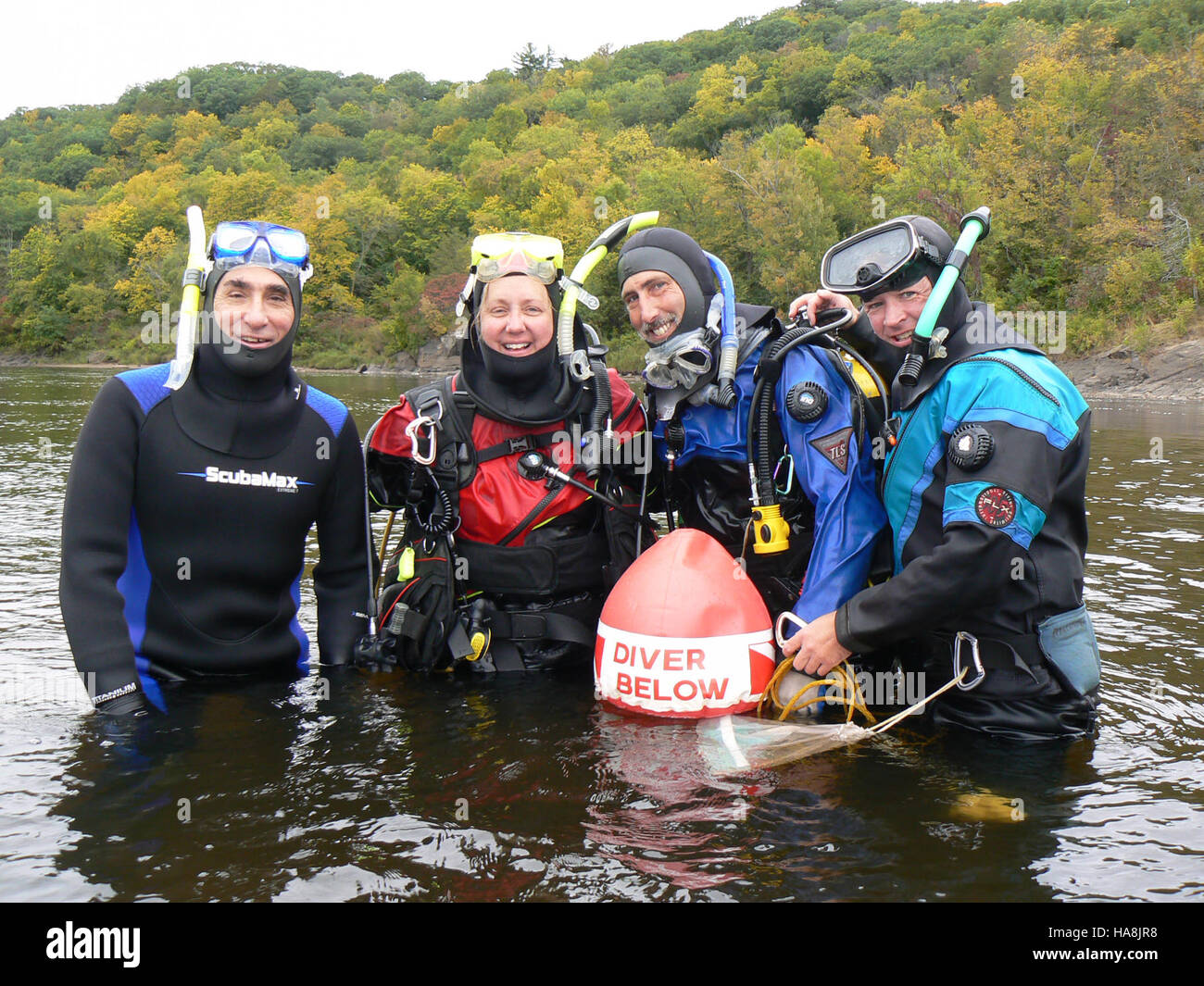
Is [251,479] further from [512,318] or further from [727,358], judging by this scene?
[727,358]

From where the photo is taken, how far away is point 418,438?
4559 millimetres

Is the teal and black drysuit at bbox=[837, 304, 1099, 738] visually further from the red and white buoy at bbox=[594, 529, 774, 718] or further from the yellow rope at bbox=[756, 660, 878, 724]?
the red and white buoy at bbox=[594, 529, 774, 718]

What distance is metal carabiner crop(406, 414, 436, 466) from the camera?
4.48 meters

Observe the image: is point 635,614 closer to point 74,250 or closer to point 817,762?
point 817,762

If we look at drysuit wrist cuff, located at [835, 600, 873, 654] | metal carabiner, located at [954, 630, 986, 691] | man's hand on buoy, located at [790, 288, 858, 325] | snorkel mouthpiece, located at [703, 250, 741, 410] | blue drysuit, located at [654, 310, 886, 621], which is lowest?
metal carabiner, located at [954, 630, 986, 691]

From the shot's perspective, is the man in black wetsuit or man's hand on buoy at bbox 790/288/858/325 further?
man's hand on buoy at bbox 790/288/858/325

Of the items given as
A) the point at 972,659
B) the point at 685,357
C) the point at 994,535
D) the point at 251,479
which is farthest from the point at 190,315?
the point at 972,659

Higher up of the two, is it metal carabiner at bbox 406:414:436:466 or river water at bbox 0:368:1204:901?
metal carabiner at bbox 406:414:436:466

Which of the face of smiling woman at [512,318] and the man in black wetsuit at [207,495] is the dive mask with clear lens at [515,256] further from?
the man in black wetsuit at [207,495]

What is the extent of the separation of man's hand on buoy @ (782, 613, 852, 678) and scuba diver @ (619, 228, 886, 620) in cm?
12

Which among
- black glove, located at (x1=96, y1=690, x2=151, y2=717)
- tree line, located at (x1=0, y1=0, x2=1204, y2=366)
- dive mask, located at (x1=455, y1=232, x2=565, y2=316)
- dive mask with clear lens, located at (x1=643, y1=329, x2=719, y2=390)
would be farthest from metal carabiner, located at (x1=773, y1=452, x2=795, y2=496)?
tree line, located at (x1=0, y1=0, x2=1204, y2=366)

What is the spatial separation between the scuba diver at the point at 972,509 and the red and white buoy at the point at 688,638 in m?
0.23
